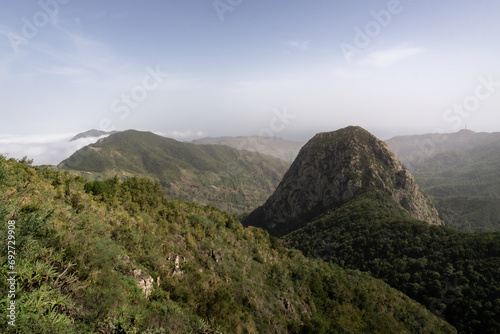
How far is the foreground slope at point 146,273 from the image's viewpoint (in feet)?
25.3

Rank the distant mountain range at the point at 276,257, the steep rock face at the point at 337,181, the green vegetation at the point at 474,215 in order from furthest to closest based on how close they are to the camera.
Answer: the green vegetation at the point at 474,215
the steep rock face at the point at 337,181
the distant mountain range at the point at 276,257

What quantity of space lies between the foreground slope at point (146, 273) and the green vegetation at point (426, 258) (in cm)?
2221

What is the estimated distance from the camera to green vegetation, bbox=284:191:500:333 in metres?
48.4

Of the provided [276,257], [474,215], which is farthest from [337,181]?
[474,215]

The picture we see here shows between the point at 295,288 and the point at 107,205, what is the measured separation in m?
23.5

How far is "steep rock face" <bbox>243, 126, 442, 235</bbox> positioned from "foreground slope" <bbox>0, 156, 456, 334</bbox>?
9747cm

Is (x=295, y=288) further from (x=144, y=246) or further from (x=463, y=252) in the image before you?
(x=463, y=252)

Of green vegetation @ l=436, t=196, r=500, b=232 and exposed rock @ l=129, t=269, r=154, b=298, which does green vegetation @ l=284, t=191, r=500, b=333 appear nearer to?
exposed rock @ l=129, t=269, r=154, b=298

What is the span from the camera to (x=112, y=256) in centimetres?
1175

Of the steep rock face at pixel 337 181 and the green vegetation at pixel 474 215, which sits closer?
the steep rock face at pixel 337 181

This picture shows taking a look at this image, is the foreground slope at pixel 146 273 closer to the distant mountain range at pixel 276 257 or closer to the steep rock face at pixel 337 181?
the distant mountain range at pixel 276 257

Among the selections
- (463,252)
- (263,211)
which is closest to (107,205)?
(463,252)

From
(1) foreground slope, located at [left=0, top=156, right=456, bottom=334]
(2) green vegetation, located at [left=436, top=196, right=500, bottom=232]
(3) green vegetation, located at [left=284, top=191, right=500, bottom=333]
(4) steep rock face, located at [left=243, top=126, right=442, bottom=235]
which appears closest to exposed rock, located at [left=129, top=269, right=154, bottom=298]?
(1) foreground slope, located at [left=0, top=156, right=456, bottom=334]

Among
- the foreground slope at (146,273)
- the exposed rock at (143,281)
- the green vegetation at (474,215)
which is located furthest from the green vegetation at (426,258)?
the green vegetation at (474,215)
